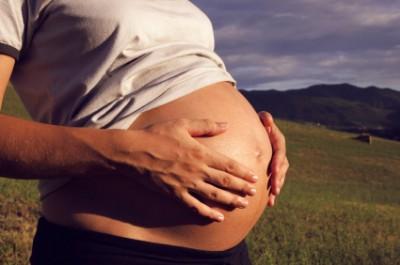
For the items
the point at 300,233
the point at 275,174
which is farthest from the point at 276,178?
the point at 300,233

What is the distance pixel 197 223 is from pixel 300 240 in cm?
559

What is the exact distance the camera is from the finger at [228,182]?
5.56 feet

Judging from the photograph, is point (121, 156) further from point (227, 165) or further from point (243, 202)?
point (243, 202)

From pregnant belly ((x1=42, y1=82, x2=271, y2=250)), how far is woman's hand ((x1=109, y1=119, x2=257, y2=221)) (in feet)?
0.17

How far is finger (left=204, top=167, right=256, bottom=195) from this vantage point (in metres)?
1.69

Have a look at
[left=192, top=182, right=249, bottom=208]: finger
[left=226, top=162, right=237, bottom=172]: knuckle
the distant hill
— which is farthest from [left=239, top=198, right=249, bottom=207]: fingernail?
the distant hill

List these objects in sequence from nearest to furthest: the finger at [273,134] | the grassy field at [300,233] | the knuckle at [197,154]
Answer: the knuckle at [197,154] → the finger at [273,134] → the grassy field at [300,233]

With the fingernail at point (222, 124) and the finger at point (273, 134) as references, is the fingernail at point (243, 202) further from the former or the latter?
the finger at point (273, 134)

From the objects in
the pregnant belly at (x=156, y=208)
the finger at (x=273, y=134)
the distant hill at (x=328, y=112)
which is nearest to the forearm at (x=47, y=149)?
the pregnant belly at (x=156, y=208)

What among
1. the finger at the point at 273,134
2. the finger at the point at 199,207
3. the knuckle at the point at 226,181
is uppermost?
the knuckle at the point at 226,181

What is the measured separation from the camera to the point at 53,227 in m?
1.71

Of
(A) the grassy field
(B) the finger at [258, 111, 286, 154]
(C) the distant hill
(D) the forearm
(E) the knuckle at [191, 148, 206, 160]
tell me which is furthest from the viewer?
(C) the distant hill

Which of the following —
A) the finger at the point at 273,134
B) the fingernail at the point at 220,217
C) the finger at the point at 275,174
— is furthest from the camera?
the finger at the point at 273,134

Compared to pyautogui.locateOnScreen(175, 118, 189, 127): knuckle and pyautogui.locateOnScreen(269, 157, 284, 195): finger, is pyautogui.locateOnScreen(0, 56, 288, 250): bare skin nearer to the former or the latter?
pyautogui.locateOnScreen(175, 118, 189, 127): knuckle
